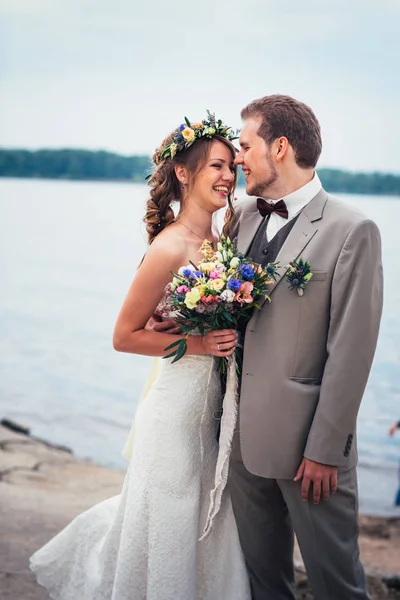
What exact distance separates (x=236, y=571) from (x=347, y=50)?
2846 centimetres

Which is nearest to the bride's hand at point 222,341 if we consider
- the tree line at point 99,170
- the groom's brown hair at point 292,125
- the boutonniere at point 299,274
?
the boutonniere at point 299,274

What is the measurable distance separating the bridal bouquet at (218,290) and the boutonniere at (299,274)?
0.22 feet

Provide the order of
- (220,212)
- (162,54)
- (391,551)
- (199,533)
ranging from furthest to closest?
(162,54) < (391,551) < (220,212) < (199,533)

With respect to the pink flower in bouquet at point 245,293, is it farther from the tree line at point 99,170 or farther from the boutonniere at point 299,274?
the tree line at point 99,170

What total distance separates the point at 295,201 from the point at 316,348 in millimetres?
541

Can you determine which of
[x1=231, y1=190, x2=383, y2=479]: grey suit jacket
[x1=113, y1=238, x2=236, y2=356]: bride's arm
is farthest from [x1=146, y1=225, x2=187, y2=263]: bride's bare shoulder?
[x1=231, y1=190, x2=383, y2=479]: grey suit jacket

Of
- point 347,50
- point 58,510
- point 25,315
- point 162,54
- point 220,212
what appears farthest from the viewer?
point 162,54

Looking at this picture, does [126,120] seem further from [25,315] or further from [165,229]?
[165,229]

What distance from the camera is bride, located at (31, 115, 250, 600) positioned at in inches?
105

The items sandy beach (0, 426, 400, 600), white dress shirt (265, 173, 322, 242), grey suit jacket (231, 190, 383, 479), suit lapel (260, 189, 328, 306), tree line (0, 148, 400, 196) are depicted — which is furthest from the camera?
tree line (0, 148, 400, 196)

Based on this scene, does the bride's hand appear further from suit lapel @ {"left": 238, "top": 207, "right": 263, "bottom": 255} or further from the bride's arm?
suit lapel @ {"left": 238, "top": 207, "right": 263, "bottom": 255}

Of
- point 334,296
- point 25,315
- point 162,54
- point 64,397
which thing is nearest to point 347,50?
point 162,54

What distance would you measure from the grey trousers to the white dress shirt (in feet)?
2.59

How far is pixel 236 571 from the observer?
2762 millimetres
